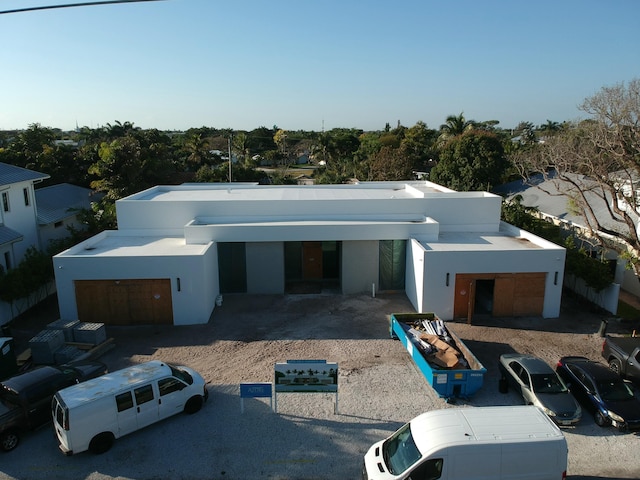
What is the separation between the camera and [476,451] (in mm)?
8570

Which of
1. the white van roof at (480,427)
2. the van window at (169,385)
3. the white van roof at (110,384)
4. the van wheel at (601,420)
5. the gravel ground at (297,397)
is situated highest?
the white van roof at (480,427)

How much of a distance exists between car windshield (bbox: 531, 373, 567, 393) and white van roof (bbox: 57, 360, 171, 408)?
933 cm

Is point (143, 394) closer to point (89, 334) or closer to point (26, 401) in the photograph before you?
point (26, 401)

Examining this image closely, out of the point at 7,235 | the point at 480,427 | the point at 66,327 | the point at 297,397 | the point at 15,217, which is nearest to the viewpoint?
the point at 480,427

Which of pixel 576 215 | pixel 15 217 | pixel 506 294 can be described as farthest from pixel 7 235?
pixel 576 215

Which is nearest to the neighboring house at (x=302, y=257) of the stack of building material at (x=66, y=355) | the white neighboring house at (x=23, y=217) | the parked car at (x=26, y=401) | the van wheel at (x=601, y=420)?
the stack of building material at (x=66, y=355)

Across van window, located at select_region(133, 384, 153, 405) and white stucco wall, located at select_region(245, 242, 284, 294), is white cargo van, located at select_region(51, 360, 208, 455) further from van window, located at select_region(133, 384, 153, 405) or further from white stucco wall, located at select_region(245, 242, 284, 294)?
white stucco wall, located at select_region(245, 242, 284, 294)

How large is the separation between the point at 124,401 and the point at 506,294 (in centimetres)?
1395

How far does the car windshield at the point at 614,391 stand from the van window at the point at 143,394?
11153 millimetres

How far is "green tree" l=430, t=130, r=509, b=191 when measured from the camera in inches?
1416

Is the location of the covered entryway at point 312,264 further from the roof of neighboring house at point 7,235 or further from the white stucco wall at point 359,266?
the roof of neighboring house at point 7,235

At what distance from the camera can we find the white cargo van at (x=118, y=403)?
10.3m

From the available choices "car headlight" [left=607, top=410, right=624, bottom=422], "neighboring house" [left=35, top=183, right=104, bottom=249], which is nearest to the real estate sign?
"car headlight" [left=607, top=410, right=624, bottom=422]

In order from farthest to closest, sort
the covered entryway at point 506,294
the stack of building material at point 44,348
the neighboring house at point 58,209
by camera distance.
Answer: the neighboring house at point 58,209, the covered entryway at point 506,294, the stack of building material at point 44,348
